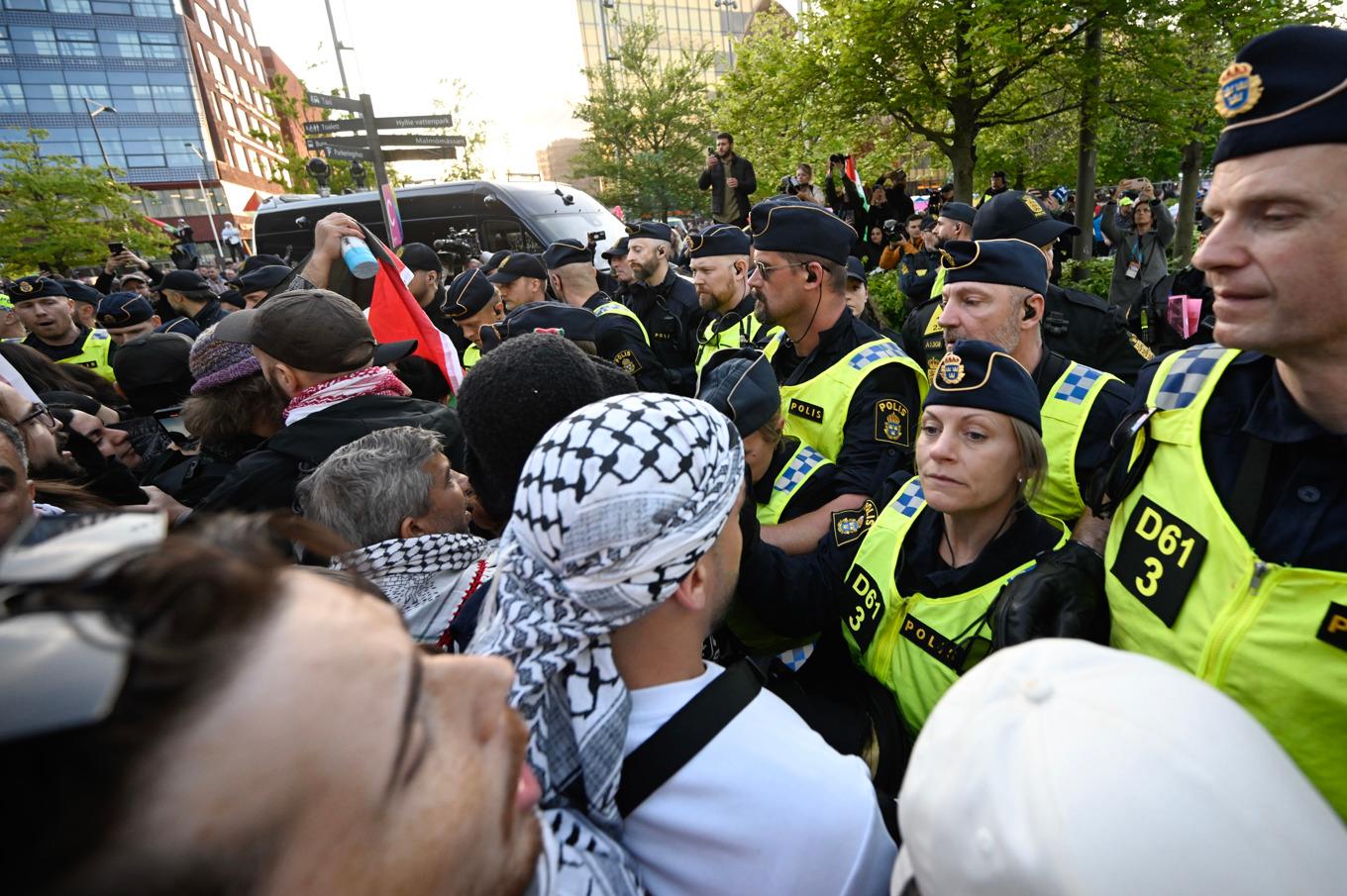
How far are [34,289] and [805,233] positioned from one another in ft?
21.1

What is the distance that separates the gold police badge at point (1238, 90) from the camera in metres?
1.43

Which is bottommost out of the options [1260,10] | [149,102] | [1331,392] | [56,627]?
[1331,392]

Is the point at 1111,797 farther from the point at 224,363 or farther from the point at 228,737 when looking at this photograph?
the point at 224,363

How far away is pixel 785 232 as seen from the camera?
3141mm

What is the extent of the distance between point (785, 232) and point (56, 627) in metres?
3.02

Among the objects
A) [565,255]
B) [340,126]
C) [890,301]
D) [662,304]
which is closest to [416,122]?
[340,126]

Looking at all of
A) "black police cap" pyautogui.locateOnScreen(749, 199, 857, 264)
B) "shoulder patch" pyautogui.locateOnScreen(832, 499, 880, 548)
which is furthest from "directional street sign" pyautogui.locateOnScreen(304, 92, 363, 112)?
"shoulder patch" pyautogui.locateOnScreen(832, 499, 880, 548)

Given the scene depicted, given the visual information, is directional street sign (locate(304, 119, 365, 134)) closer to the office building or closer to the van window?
the van window

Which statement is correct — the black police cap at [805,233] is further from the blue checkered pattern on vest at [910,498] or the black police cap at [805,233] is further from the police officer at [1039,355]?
the blue checkered pattern on vest at [910,498]

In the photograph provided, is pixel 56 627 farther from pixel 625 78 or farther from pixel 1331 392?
pixel 625 78

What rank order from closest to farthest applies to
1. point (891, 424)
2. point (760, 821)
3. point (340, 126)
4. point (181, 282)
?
point (760, 821)
point (891, 424)
point (181, 282)
point (340, 126)

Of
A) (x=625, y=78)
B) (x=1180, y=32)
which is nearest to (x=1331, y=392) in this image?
(x=1180, y=32)

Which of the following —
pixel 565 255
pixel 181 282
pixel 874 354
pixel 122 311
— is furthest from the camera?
pixel 181 282

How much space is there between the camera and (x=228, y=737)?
546 mm
